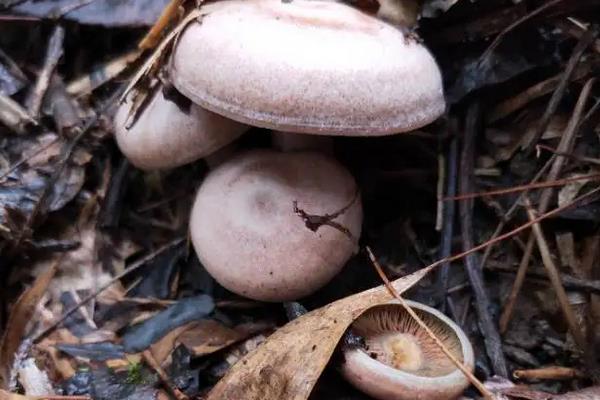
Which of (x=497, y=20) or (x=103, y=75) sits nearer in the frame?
(x=497, y=20)

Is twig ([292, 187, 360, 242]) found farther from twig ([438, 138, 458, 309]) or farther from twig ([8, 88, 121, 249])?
twig ([8, 88, 121, 249])

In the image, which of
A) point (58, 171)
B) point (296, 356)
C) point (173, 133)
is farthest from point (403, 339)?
point (58, 171)

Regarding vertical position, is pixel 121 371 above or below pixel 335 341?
below

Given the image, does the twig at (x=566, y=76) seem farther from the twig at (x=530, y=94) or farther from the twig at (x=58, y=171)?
the twig at (x=58, y=171)

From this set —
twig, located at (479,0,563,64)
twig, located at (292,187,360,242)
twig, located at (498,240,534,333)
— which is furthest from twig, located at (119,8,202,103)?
twig, located at (498,240,534,333)

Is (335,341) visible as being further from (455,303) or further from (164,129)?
(164,129)

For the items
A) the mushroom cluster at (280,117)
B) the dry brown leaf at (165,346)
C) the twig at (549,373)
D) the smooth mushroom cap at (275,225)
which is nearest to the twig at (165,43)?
the mushroom cluster at (280,117)

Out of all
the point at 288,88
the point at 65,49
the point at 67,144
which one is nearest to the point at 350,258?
the point at 288,88

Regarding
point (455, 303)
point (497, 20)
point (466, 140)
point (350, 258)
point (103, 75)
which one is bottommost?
point (455, 303)
